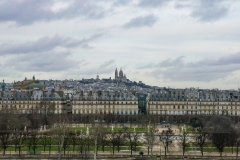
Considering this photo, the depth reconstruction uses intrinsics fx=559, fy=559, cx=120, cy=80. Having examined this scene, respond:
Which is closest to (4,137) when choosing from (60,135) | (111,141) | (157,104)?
(60,135)

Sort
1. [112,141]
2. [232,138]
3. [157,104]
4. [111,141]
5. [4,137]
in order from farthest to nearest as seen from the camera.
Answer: [157,104], [4,137], [232,138], [111,141], [112,141]

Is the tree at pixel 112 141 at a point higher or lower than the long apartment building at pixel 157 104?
lower

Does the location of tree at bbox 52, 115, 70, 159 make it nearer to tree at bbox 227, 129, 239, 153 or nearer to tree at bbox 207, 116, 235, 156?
A: tree at bbox 207, 116, 235, 156

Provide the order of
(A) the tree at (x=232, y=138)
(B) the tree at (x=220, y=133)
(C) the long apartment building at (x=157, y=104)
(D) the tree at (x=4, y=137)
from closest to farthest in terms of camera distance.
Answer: (D) the tree at (x=4, y=137) → (B) the tree at (x=220, y=133) → (A) the tree at (x=232, y=138) → (C) the long apartment building at (x=157, y=104)

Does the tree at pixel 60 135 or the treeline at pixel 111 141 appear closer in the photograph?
the tree at pixel 60 135

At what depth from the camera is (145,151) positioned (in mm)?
50781

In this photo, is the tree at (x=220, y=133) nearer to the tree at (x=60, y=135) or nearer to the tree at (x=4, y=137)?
the tree at (x=60, y=135)

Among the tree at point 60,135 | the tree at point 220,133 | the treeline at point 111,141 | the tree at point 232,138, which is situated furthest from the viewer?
the tree at point 232,138

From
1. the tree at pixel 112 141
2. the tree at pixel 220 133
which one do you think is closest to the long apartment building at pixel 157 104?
the tree at pixel 220 133

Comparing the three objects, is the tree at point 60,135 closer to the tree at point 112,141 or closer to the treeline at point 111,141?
the treeline at point 111,141

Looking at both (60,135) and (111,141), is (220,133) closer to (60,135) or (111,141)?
(111,141)

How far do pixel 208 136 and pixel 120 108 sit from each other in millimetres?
47710

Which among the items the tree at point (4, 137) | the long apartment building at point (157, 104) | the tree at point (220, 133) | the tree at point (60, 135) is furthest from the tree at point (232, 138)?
the long apartment building at point (157, 104)

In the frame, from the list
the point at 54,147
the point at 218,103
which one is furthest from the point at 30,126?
the point at 218,103
